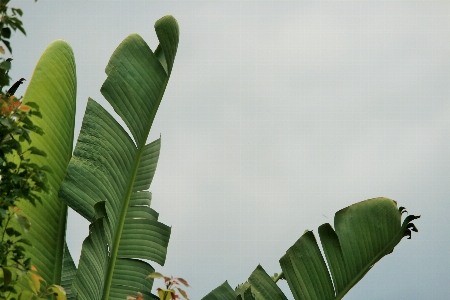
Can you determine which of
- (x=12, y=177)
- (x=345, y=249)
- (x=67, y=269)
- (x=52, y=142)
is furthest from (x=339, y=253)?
(x=12, y=177)

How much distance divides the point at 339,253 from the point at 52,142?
1.92 m

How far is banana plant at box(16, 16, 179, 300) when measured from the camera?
3.26m

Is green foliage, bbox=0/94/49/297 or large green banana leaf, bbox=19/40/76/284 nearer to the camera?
green foliage, bbox=0/94/49/297

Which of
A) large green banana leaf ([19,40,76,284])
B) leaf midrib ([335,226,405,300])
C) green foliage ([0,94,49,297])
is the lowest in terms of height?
green foliage ([0,94,49,297])

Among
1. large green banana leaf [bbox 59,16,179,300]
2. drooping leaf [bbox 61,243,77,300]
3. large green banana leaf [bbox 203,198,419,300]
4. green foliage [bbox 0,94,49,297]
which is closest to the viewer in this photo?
green foliage [bbox 0,94,49,297]

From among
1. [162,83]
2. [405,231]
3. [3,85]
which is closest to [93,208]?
[162,83]

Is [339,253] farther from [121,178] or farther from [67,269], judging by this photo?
[67,269]

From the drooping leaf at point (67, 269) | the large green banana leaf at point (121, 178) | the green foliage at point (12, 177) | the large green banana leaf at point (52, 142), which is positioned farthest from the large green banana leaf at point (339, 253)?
the green foliage at point (12, 177)

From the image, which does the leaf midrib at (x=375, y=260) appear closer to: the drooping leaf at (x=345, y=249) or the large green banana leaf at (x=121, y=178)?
the drooping leaf at (x=345, y=249)

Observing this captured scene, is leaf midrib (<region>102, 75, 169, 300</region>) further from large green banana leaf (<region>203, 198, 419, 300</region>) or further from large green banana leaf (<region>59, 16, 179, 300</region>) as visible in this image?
large green banana leaf (<region>203, 198, 419, 300</region>)

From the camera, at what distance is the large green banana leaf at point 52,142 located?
3270 mm

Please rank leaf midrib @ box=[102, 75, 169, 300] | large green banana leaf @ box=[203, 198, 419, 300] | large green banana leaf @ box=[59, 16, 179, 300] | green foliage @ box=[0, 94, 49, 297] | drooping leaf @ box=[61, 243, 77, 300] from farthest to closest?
drooping leaf @ box=[61, 243, 77, 300] → large green banana leaf @ box=[203, 198, 419, 300] → leaf midrib @ box=[102, 75, 169, 300] → large green banana leaf @ box=[59, 16, 179, 300] → green foliage @ box=[0, 94, 49, 297]

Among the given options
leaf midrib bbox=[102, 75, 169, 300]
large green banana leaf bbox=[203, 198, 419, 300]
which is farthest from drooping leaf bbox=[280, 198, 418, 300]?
leaf midrib bbox=[102, 75, 169, 300]

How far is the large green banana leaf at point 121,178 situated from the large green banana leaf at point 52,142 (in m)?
0.18
